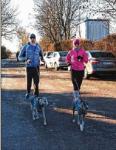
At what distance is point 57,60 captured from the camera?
38.5m

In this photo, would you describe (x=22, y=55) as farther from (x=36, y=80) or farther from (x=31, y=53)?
(x=36, y=80)

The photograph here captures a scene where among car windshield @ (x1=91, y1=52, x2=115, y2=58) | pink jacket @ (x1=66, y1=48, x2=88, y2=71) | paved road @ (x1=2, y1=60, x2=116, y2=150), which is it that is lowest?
paved road @ (x1=2, y1=60, x2=116, y2=150)

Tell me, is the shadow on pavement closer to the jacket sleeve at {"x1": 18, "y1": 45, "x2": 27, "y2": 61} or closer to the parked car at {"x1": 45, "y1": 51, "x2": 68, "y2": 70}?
the jacket sleeve at {"x1": 18, "y1": 45, "x2": 27, "y2": 61}

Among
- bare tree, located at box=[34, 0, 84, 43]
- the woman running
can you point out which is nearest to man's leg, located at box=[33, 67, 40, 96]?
the woman running

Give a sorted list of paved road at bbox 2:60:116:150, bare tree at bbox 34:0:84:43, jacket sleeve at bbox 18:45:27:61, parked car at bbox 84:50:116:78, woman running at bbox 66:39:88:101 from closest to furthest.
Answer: paved road at bbox 2:60:116:150
woman running at bbox 66:39:88:101
jacket sleeve at bbox 18:45:27:61
parked car at bbox 84:50:116:78
bare tree at bbox 34:0:84:43

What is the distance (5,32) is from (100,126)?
199 feet

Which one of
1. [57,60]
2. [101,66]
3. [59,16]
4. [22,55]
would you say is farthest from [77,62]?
[59,16]

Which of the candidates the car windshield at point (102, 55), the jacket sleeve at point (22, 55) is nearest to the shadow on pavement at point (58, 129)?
the jacket sleeve at point (22, 55)

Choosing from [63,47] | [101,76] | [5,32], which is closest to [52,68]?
[63,47]

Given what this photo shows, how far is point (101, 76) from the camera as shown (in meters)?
28.2

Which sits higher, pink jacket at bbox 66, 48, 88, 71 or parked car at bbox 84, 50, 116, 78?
pink jacket at bbox 66, 48, 88, 71

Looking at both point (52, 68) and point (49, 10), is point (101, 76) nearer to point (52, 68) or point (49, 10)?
point (52, 68)

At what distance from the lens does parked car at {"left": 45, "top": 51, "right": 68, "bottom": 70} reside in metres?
38.1

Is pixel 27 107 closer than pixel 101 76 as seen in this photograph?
Yes
